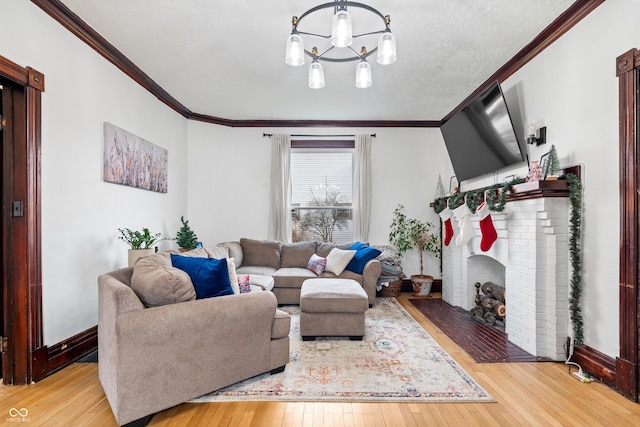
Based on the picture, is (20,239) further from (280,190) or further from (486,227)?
(486,227)

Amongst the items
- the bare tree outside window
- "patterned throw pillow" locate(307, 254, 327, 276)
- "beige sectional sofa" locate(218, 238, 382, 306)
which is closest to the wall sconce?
"beige sectional sofa" locate(218, 238, 382, 306)

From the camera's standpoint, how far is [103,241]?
3.04 metres

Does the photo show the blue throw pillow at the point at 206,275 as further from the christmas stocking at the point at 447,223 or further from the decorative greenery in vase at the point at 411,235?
the decorative greenery in vase at the point at 411,235

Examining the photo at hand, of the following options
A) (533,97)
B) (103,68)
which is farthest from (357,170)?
(103,68)

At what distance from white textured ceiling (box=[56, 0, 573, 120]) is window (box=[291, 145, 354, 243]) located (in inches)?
35.4

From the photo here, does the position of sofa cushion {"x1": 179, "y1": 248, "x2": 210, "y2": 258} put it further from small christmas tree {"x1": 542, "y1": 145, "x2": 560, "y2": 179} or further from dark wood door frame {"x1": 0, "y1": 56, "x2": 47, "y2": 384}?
small christmas tree {"x1": 542, "y1": 145, "x2": 560, "y2": 179}

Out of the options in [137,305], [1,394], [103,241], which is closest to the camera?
[137,305]

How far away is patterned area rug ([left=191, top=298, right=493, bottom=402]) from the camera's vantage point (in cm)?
210

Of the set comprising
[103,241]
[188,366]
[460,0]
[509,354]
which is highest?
[460,0]

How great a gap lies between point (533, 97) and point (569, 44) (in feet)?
1.75

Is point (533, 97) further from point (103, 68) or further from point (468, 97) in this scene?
point (103, 68)

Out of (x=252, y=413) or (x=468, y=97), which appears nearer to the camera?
(x=252, y=413)

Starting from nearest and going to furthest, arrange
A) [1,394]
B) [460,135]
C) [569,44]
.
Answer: [1,394], [569,44], [460,135]

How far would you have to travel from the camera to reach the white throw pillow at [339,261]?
14.0 ft
